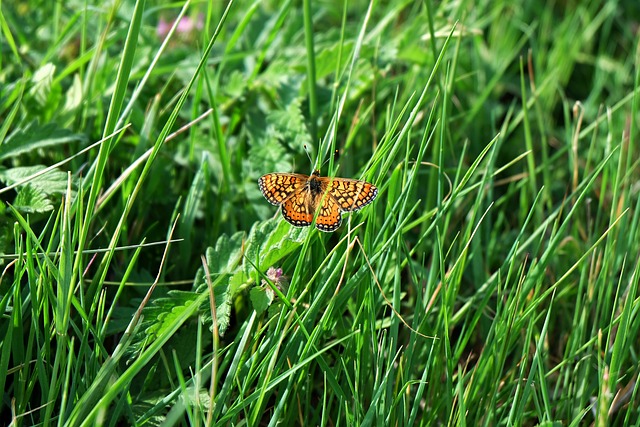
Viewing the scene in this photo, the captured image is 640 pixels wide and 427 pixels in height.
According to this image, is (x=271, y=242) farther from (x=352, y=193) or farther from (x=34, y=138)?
(x=34, y=138)

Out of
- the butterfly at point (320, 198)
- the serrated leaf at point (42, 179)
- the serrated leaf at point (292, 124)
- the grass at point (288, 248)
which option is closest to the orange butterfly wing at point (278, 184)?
the butterfly at point (320, 198)

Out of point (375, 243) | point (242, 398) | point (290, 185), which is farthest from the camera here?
point (290, 185)

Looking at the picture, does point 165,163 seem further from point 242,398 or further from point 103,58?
point 242,398

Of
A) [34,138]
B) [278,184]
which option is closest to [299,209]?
[278,184]

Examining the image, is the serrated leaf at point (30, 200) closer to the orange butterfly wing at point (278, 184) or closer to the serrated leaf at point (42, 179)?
the serrated leaf at point (42, 179)

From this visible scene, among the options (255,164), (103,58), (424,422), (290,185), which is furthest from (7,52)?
(424,422)

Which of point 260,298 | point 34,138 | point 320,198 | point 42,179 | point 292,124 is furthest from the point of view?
point 292,124
